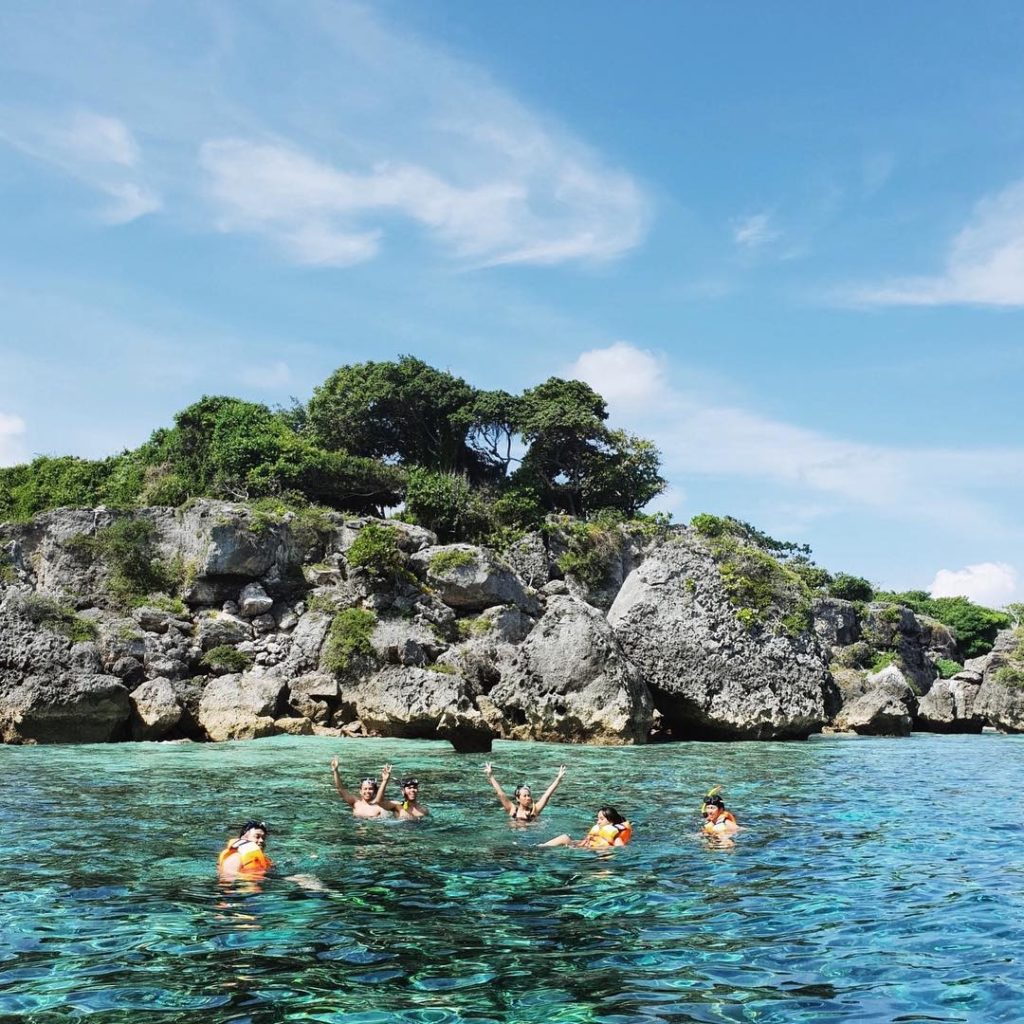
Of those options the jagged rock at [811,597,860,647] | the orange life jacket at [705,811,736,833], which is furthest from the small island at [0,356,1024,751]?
the orange life jacket at [705,811,736,833]

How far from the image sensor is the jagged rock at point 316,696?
26.8 metres

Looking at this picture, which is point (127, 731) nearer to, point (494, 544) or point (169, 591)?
point (169, 591)

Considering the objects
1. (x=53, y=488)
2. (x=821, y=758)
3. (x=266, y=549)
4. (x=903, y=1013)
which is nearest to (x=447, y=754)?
(x=821, y=758)

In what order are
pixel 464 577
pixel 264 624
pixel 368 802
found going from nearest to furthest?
pixel 368 802 < pixel 264 624 < pixel 464 577

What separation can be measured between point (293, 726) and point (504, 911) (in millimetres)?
18860

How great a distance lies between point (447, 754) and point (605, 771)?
4473 millimetres

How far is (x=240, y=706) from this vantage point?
25562 millimetres

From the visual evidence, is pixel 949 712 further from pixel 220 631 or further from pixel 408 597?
pixel 220 631

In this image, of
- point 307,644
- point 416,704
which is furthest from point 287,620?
point 416,704

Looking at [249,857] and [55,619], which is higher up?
[55,619]

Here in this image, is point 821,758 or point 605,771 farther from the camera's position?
point 821,758

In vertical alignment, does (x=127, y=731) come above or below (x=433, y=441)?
below

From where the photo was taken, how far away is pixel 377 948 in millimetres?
6809

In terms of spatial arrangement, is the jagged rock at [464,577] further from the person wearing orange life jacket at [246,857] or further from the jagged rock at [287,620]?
the person wearing orange life jacket at [246,857]
